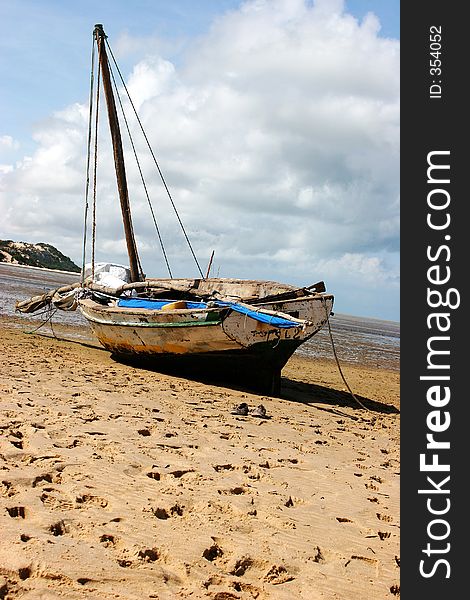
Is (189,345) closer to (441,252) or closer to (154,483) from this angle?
(154,483)

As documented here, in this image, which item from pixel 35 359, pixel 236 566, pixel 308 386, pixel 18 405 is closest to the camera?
pixel 236 566

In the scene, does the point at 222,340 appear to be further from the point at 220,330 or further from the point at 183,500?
the point at 183,500

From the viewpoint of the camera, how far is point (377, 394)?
1296cm

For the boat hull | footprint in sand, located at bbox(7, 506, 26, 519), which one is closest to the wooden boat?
the boat hull

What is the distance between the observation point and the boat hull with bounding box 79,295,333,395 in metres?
9.91

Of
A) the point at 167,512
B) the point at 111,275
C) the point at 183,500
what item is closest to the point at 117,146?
the point at 111,275

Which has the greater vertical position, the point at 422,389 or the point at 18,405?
the point at 422,389

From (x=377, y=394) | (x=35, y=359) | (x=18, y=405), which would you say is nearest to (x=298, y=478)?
(x=18, y=405)

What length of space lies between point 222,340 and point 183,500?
5812 millimetres

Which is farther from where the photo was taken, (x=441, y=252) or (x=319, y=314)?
(x=319, y=314)

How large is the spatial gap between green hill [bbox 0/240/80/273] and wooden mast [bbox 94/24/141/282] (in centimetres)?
7261

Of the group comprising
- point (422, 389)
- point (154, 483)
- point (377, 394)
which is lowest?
point (377, 394)

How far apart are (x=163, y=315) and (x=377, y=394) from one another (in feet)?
18.5

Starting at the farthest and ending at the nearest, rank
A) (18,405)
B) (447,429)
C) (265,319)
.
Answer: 1. (265,319)
2. (18,405)
3. (447,429)
